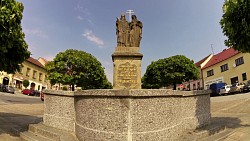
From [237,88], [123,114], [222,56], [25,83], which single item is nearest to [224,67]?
[222,56]

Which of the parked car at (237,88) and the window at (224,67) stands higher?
the window at (224,67)

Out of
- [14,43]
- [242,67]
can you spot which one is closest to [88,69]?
[14,43]

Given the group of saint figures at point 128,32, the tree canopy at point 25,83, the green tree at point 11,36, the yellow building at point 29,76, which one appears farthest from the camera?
the tree canopy at point 25,83

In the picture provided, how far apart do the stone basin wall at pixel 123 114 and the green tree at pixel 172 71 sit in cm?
2675

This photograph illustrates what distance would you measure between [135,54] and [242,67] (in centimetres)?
3540

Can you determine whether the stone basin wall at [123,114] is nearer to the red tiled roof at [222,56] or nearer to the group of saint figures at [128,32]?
the group of saint figures at [128,32]

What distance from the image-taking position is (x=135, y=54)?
989cm

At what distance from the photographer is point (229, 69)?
42.1 metres

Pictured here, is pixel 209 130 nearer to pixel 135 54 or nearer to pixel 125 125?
pixel 125 125

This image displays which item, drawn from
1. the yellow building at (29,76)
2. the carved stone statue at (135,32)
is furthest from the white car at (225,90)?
the yellow building at (29,76)

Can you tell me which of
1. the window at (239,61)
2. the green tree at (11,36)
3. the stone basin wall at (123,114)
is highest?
the window at (239,61)

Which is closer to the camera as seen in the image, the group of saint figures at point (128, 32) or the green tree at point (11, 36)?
the green tree at point (11, 36)

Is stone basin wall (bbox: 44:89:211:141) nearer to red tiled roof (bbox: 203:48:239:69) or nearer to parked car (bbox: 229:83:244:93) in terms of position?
parked car (bbox: 229:83:244:93)

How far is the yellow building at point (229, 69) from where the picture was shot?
37625 millimetres
